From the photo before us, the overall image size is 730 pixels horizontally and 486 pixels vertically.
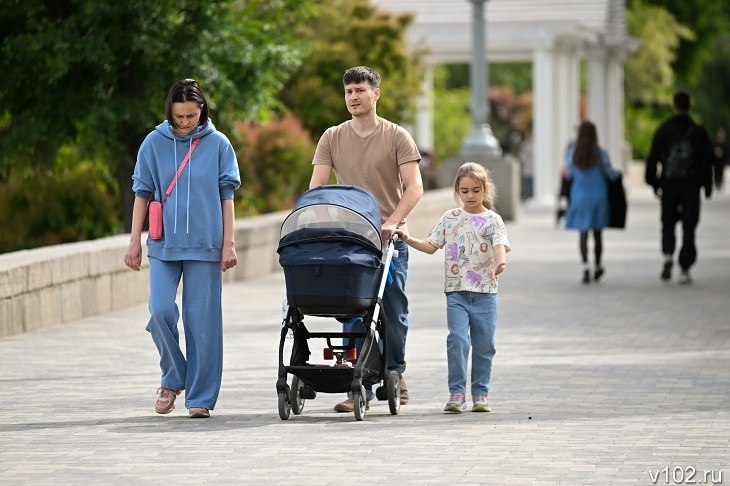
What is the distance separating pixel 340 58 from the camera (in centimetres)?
2894

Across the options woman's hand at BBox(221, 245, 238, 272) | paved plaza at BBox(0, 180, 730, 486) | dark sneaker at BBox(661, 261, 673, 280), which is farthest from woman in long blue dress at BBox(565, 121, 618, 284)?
woman's hand at BBox(221, 245, 238, 272)

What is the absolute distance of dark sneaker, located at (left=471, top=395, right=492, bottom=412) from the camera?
9359mm

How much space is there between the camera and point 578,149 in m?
17.9

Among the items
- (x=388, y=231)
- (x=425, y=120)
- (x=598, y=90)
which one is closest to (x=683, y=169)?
(x=388, y=231)

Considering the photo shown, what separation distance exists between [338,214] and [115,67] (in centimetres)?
923

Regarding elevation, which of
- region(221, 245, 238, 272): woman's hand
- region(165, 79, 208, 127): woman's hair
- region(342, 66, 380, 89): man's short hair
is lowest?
region(221, 245, 238, 272): woman's hand

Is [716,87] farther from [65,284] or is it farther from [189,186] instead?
[189,186]

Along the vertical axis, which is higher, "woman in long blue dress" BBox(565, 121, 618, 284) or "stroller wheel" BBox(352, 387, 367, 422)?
"woman in long blue dress" BBox(565, 121, 618, 284)

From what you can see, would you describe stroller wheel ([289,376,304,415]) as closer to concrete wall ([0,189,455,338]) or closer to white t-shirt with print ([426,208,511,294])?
white t-shirt with print ([426,208,511,294])

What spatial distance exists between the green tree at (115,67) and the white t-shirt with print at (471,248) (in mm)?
8179

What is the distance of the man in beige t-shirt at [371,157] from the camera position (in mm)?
9234

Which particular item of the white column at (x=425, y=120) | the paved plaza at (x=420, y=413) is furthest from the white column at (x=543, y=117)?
the paved plaza at (x=420, y=413)

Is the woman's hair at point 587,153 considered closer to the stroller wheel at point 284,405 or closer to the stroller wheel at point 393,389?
the stroller wheel at point 393,389

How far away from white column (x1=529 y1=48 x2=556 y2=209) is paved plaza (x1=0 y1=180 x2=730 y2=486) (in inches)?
753
